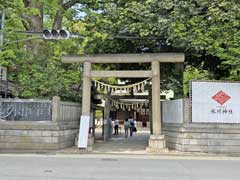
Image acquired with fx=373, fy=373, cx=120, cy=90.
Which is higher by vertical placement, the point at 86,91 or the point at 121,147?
the point at 86,91

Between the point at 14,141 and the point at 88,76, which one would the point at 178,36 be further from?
the point at 14,141

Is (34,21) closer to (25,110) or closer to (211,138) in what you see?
(25,110)

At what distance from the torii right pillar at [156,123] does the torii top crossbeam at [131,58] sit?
372mm

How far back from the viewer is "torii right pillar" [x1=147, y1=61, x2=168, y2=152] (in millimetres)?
18516

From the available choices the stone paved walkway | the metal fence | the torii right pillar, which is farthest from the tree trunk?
the torii right pillar

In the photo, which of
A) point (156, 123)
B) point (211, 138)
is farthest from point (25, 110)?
point (211, 138)

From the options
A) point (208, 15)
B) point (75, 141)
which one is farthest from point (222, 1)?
point (75, 141)

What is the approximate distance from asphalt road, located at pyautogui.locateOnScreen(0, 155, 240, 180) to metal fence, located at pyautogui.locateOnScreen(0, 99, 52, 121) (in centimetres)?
487

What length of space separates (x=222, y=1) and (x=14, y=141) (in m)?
12.7

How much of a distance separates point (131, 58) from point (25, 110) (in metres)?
6.10

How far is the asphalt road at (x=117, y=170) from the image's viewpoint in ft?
35.4

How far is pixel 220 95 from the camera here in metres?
18.7

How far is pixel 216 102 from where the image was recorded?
1861cm

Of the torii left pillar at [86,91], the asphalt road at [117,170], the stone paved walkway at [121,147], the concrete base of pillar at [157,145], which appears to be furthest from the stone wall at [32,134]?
the concrete base of pillar at [157,145]
